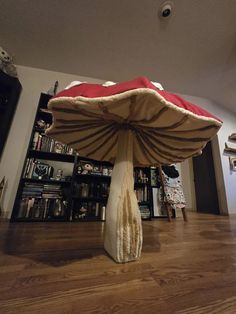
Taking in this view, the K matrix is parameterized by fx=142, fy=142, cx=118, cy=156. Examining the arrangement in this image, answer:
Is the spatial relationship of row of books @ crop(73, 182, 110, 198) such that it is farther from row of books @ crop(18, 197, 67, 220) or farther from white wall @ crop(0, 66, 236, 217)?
white wall @ crop(0, 66, 236, 217)

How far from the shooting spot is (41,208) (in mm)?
1524

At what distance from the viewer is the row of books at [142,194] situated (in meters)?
1.89

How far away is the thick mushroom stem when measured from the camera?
2.02 ft

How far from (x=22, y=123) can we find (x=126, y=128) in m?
1.77

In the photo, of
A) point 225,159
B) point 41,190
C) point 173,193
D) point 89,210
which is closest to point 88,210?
point 89,210

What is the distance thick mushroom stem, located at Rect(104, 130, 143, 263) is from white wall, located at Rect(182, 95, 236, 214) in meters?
2.57

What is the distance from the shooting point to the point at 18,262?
0.58 meters

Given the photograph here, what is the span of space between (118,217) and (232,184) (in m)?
2.87

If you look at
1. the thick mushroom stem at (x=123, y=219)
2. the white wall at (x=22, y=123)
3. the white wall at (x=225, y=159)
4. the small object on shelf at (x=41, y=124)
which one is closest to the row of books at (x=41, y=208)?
the white wall at (x=22, y=123)

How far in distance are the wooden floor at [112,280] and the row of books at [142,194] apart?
110 centimetres

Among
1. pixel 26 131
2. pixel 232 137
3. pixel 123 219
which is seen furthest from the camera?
pixel 232 137

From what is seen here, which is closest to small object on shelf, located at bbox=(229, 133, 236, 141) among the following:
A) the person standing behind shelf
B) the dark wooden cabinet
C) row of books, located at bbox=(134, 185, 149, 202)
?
the person standing behind shelf

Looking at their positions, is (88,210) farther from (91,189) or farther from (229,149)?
(229,149)

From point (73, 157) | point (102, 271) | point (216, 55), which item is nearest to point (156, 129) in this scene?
point (102, 271)
